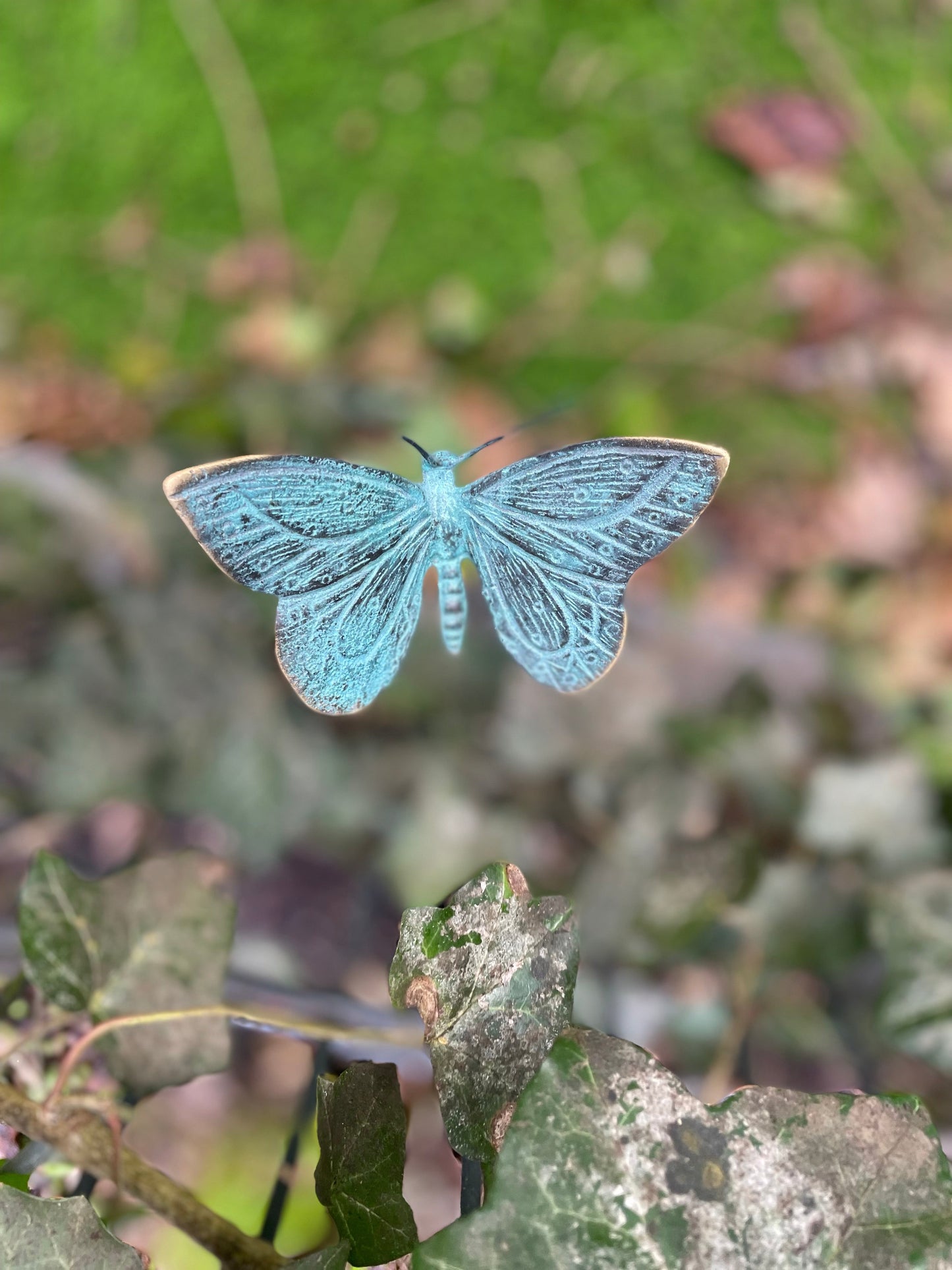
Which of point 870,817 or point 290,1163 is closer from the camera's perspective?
point 290,1163

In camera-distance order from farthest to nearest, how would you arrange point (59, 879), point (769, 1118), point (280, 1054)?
point (280, 1054) → point (59, 879) → point (769, 1118)

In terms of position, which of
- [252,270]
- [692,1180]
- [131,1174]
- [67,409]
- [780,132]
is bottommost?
[131,1174]

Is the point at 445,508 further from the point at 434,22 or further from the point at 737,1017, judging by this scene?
the point at 434,22

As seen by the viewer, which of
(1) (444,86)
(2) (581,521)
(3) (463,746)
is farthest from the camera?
(1) (444,86)

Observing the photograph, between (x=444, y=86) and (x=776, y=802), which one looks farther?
(x=444, y=86)

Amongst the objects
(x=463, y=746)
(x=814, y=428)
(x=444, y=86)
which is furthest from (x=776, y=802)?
(x=444, y=86)

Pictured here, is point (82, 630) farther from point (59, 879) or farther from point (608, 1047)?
point (608, 1047)

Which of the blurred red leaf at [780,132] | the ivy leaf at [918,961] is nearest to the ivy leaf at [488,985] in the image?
the ivy leaf at [918,961]

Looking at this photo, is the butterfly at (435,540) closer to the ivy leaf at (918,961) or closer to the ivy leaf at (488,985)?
the ivy leaf at (488,985)

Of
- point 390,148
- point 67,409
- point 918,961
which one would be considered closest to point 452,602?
point 918,961
